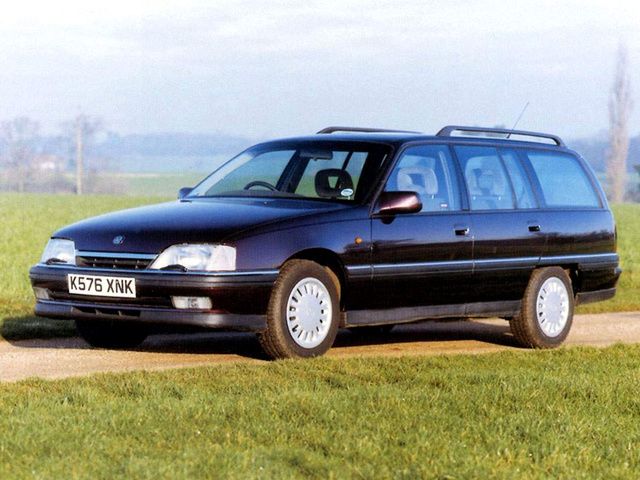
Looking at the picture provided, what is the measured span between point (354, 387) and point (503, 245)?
338 cm

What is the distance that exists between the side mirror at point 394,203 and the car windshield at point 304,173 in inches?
6.7

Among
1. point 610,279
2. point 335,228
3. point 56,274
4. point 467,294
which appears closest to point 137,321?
point 56,274

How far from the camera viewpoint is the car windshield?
1045 cm

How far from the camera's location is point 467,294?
1101cm

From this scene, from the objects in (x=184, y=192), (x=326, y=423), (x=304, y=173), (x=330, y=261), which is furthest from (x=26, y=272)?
(x=326, y=423)

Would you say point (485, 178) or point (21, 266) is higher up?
point (485, 178)

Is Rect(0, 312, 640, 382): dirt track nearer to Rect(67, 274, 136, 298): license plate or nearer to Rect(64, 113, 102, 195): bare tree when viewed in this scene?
Rect(67, 274, 136, 298): license plate

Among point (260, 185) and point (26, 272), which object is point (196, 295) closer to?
point (260, 185)

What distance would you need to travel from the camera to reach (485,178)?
11422mm

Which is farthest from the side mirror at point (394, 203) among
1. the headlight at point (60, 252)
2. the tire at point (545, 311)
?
the headlight at point (60, 252)

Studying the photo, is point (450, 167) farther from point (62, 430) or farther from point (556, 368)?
point (62, 430)

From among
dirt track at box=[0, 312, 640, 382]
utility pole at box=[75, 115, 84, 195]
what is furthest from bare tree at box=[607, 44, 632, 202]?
dirt track at box=[0, 312, 640, 382]

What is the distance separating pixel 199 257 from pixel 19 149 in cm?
13718

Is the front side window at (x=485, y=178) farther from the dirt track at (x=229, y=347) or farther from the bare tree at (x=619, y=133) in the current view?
the bare tree at (x=619, y=133)
